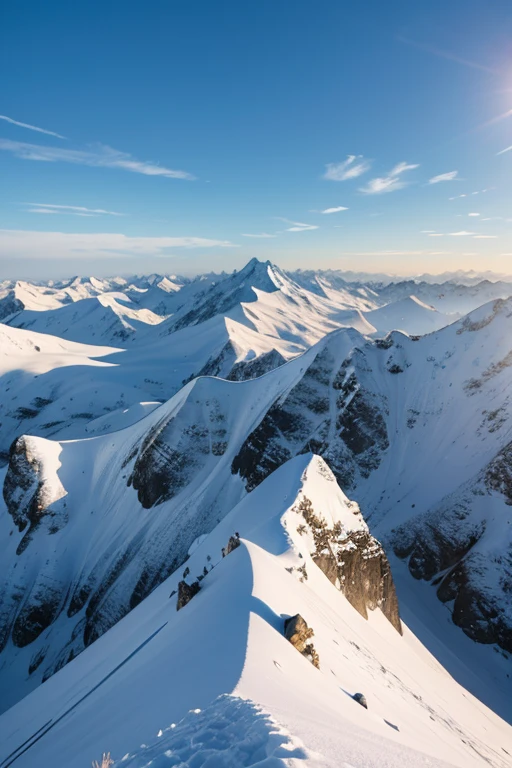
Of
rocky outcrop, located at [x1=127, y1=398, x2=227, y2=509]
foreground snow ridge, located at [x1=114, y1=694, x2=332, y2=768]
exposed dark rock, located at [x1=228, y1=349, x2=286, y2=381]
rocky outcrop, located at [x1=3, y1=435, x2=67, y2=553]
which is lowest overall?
rocky outcrop, located at [x1=3, y1=435, x2=67, y2=553]

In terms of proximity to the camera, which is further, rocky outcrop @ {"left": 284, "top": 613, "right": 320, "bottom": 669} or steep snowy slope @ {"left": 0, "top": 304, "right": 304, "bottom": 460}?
steep snowy slope @ {"left": 0, "top": 304, "right": 304, "bottom": 460}

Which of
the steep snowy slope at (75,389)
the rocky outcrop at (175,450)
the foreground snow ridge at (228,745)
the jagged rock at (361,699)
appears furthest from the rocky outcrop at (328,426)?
the foreground snow ridge at (228,745)

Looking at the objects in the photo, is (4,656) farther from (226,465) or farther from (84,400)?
(84,400)

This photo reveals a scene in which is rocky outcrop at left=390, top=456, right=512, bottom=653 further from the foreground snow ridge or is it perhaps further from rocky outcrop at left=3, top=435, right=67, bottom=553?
rocky outcrop at left=3, top=435, right=67, bottom=553

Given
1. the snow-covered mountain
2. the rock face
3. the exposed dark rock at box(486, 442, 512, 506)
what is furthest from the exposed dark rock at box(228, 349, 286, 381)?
the rock face

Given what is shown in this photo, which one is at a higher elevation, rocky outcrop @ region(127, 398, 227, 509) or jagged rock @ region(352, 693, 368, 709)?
jagged rock @ region(352, 693, 368, 709)

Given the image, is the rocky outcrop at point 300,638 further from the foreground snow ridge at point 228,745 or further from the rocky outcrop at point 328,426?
the rocky outcrop at point 328,426

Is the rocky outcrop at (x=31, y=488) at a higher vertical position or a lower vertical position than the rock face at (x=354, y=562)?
lower
